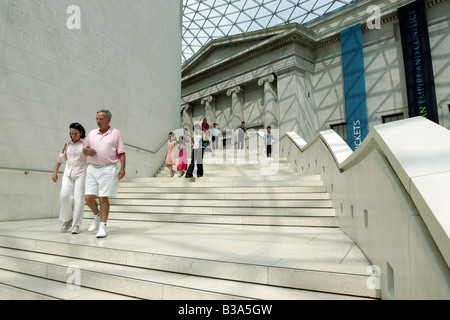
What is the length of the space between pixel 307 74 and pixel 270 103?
3845 millimetres

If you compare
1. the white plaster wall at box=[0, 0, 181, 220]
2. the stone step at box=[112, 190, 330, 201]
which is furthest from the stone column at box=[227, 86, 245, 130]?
the stone step at box=[112, 190, 330, 201]

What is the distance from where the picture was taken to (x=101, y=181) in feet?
15.5

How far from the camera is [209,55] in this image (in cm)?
3281

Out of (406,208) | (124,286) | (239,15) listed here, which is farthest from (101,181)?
(239,15)

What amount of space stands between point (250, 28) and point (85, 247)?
3394 cm

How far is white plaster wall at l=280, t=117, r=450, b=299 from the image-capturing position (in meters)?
1.58

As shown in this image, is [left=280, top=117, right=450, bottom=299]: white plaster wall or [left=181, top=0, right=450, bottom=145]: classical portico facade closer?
[left=280, top=117, right=450, bottom=299]: white plaster wall

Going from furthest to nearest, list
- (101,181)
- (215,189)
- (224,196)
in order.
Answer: (215,189) < (224,196) < (101,181)

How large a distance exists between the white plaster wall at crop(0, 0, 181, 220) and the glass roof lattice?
18.7 metres

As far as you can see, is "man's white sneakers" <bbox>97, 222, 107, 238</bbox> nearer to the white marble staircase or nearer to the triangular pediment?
the white marble staircase

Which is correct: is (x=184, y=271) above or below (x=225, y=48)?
below

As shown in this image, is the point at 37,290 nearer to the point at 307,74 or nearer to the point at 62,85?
the point at 62,85

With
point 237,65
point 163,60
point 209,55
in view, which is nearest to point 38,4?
point 163,60

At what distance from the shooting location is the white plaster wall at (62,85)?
24.2 feet
